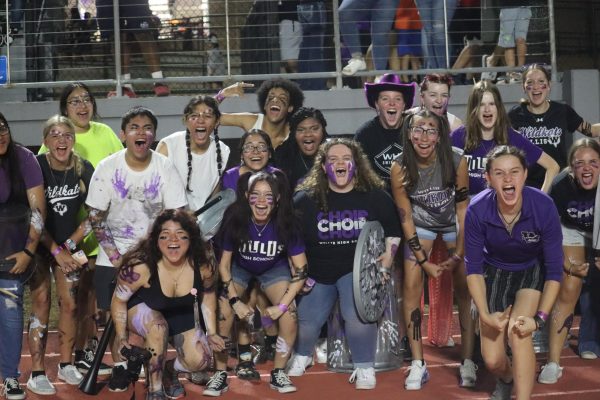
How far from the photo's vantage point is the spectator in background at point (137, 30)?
10.3 m

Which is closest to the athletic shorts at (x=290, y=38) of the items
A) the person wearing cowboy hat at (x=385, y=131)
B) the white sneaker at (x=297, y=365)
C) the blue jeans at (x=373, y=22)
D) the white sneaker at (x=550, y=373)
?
the blue jeans at (x=373, y=22)

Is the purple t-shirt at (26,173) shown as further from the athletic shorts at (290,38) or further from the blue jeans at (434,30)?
the blue jeans at (434,30)

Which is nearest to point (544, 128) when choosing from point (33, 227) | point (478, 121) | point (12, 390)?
point (478, 121)

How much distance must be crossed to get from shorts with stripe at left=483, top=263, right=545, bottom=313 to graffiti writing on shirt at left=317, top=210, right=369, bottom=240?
3.14 feet

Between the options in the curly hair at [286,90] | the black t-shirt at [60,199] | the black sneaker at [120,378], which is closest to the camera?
the black sneaker at [120,378]

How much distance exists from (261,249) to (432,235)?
1.12 metres

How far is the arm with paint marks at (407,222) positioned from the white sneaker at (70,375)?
229 cm

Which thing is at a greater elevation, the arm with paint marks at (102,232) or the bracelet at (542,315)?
the arm with paint marks at (102,232)

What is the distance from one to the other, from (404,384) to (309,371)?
730 mm

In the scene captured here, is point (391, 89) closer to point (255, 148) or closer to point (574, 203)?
point (255, 148)

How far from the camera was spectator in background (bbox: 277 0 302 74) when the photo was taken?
10453 mm

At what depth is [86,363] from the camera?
7.37 metres

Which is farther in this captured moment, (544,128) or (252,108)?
(252,108)

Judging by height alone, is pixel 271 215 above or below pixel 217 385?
above
